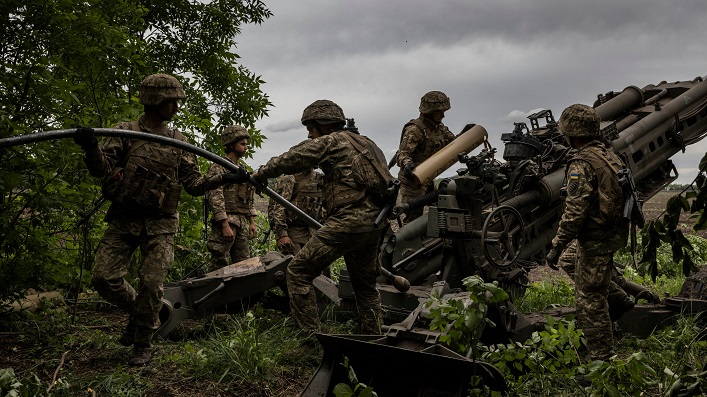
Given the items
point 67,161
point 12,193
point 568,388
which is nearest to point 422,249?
point 568,388

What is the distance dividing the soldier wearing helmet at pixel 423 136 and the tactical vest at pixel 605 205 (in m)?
2.76

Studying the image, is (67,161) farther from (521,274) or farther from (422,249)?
(521,274)

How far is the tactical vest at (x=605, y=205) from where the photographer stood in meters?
5.54

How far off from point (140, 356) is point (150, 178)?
1430 millimetres

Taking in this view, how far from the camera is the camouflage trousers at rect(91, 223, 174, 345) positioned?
17.5 feet

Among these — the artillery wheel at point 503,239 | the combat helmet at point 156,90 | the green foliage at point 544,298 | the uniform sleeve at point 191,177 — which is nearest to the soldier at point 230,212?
the uniform sleeve at point 191,177

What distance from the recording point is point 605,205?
5.53m

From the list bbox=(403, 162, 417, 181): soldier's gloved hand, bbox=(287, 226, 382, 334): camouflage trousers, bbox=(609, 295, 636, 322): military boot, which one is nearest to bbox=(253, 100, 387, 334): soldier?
bbox=(287, 226, 382, 334): camouflage trousers

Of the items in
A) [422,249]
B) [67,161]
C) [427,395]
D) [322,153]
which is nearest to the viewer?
[427,395]

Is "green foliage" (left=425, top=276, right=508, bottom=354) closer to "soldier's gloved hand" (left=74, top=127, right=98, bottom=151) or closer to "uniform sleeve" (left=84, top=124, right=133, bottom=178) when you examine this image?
Answer: "soldier's gloved hand" (left=74, top=127, right=98, bottom=151)

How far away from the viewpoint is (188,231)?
9219 mm

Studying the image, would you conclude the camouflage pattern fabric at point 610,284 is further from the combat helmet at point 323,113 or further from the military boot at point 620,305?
the combat helmet at point 323,113

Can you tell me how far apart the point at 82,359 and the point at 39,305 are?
1.75 metres

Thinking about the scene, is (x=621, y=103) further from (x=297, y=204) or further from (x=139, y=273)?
(x=139, y=273)
